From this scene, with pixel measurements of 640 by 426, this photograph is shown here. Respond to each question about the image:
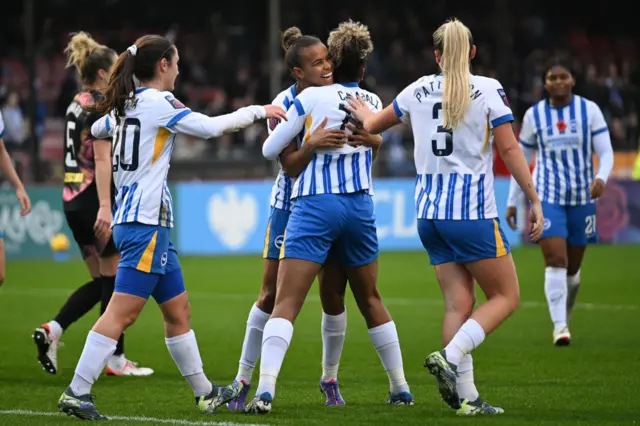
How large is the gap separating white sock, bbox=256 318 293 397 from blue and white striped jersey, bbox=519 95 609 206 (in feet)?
13.8

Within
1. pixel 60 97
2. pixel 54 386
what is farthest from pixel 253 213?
pixel 54 386

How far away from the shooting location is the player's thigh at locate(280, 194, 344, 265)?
610 cm

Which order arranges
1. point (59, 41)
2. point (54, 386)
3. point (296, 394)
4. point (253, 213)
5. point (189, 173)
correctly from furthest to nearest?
point (59, 41) < point (189, 173) < point (253, 213) < point (54, 386) < point (296, 394)

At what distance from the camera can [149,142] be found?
606 cm

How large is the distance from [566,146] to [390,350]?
3.79 m

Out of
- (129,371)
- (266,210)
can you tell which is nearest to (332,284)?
(129,371)

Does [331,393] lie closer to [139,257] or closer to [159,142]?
[139,257]

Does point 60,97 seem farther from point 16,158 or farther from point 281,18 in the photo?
point 281,18

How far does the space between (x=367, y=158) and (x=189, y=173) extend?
16.8m

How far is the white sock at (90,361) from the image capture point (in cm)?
598

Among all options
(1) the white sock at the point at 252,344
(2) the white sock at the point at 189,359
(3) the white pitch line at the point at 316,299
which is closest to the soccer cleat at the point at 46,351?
(1) the white sock at the point at 252,344

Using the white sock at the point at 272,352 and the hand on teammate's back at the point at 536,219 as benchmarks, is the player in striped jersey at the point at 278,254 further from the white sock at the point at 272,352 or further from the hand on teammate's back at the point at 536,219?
the hand on teammate's back at the point at 536,219

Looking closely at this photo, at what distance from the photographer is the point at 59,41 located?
1054 inches

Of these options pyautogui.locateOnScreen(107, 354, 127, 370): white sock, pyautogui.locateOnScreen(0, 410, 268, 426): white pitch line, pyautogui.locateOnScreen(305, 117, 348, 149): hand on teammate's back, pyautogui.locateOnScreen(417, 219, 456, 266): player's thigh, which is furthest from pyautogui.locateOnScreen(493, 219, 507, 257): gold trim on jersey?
pyautogui.locateOnScreen(107, 354, 127, 370): white sock
